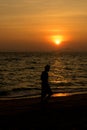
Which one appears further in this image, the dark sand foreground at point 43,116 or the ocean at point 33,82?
the ocean at point 33,82

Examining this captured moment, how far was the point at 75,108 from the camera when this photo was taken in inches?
548

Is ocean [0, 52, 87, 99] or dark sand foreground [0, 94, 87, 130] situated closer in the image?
dark sand foreground [0, 94, 87, 130]

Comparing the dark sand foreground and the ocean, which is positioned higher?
the ocean

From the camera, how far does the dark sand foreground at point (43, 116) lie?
10538 millimetres

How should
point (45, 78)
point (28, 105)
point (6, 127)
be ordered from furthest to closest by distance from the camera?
point (28, 105)
point (45, 78)
point (6, 127)

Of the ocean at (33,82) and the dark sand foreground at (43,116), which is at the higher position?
the ocean at (33,82)

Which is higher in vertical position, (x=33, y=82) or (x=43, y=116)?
(x=33, y=82)

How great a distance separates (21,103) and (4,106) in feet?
4.10

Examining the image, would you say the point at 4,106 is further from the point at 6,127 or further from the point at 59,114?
the point at 6,127

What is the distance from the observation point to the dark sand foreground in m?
10.5

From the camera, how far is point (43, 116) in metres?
12.1

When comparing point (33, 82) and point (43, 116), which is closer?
point (43, 116)

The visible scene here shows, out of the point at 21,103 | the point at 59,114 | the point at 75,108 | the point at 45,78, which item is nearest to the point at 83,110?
the point at 75,108

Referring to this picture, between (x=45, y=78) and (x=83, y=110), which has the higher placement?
(x=45, y=78)
